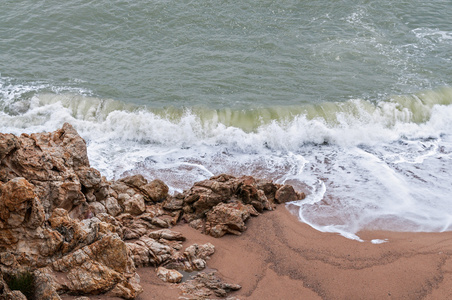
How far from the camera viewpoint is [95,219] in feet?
37.3

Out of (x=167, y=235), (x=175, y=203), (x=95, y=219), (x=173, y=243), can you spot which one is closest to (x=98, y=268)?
(x=95, y=219)

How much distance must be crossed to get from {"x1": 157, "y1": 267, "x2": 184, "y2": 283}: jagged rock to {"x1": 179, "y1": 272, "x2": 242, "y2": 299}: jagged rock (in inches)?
7.2

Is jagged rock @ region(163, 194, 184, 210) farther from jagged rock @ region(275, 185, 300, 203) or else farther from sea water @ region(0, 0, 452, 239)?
jagged rock @ region(275, 185, 300, 203)

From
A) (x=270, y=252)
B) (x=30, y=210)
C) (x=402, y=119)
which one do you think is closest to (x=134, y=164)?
(x=270, y=252)

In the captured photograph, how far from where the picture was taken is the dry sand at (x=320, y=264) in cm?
1188

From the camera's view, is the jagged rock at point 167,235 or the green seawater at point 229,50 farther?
the green seawater at point 229,50

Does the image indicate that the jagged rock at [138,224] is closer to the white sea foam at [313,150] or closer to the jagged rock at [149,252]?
the jagged rock at [149,252]

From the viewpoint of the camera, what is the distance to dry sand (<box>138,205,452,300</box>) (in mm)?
11875

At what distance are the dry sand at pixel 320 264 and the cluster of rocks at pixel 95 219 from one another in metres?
0.42

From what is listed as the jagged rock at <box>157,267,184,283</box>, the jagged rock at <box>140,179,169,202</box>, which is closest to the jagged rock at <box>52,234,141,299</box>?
the jagged rock at <box>157,267,184,283</box>

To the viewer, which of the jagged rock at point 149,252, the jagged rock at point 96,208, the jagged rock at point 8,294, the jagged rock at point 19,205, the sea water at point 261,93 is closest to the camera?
the jagged rock at point 8,294

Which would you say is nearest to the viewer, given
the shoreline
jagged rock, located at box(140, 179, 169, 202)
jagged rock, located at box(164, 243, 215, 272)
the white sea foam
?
the shoreline

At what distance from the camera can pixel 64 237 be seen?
10.5m

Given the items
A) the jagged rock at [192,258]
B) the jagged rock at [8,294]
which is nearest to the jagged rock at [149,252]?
the jagged rock at [192,258]
